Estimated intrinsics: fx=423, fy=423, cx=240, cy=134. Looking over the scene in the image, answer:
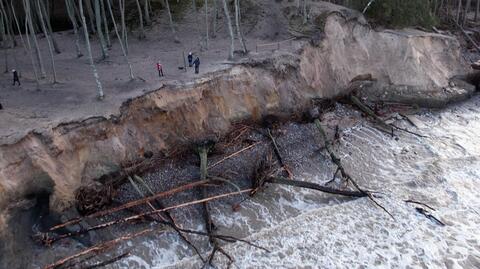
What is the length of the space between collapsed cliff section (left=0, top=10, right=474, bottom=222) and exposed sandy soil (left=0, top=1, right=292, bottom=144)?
0.61 meters

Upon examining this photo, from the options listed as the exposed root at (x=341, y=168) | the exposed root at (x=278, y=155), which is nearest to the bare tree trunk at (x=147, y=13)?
the exposed root at (x=278, y=155)

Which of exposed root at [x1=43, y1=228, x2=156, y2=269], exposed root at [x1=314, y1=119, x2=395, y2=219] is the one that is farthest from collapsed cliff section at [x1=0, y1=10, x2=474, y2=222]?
exposed root at [x1=314, y1=119, x2=395, y2=219]

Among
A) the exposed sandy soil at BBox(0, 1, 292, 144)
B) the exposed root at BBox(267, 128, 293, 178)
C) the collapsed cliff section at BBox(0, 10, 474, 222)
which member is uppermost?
the exposed sandy soil at BBox(0, 1, 292, 144)

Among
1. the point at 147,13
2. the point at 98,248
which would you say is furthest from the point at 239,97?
the point at 147,13

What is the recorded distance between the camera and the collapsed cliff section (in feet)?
41.3

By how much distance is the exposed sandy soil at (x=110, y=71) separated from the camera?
1386 centimetres

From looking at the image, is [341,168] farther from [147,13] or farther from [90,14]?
[90,14]

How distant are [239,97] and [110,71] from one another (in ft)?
19.7

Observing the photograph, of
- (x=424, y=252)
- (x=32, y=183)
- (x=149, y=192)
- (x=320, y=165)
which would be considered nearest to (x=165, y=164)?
(x=149, y=192)

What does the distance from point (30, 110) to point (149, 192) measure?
491 centimetres

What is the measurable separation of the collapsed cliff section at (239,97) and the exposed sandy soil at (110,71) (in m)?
0.61

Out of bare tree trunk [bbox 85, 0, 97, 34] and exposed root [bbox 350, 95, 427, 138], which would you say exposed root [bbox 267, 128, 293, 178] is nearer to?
exposed root [bbox 350, 95, 427, 138]

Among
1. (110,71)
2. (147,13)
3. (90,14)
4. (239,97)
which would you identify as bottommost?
(239,97)

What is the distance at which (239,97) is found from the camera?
17.3m
